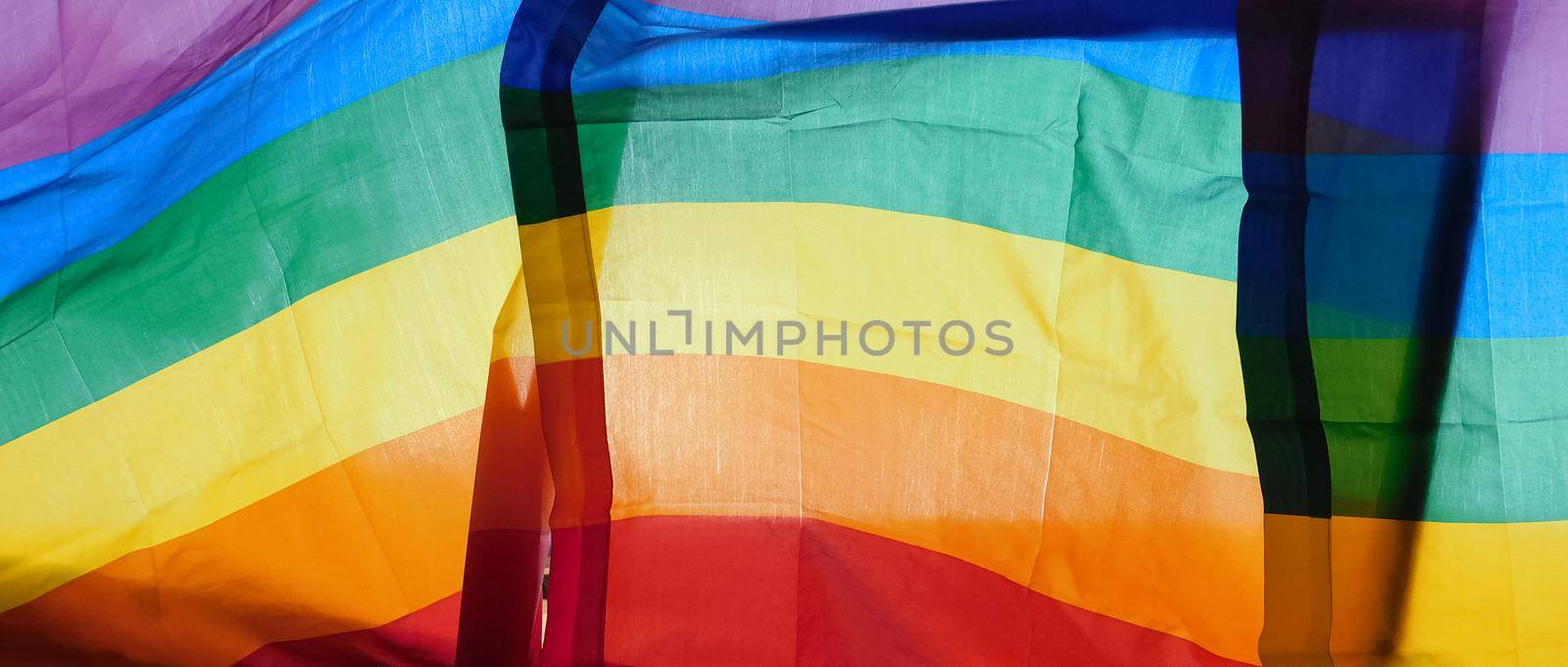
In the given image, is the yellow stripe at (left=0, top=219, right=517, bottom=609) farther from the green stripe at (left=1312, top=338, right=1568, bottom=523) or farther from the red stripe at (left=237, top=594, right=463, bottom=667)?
the green stripe at (left=1312, top=338, right=1568, bottom=523)

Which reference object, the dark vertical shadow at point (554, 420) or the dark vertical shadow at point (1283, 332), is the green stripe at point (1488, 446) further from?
the dark vertical shadow at point (554, 420)

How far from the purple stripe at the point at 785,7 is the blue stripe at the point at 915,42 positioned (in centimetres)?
1

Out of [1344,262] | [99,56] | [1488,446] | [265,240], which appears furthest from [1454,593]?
[99,56]

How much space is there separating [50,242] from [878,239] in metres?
1.17

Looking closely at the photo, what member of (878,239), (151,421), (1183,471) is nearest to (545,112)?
(878,239)

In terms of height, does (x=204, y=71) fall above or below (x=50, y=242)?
above

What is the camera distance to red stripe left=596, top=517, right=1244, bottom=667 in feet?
5.08

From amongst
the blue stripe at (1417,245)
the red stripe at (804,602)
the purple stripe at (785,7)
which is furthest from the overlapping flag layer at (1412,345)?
the purple stripe at (785,7)

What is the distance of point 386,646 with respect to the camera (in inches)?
65.9

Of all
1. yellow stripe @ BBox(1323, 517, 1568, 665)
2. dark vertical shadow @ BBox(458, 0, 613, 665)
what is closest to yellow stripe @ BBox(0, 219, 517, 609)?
dark vertical shadow @ BBox(458, 0, 613, 665)

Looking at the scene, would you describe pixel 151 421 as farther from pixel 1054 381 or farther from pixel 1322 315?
pixel 1322 315

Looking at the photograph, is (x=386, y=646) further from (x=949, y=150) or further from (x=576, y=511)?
(x=949, y=150)

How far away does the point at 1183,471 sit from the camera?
1.48 metres

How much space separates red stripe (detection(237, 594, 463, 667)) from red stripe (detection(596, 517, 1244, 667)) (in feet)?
0.84
